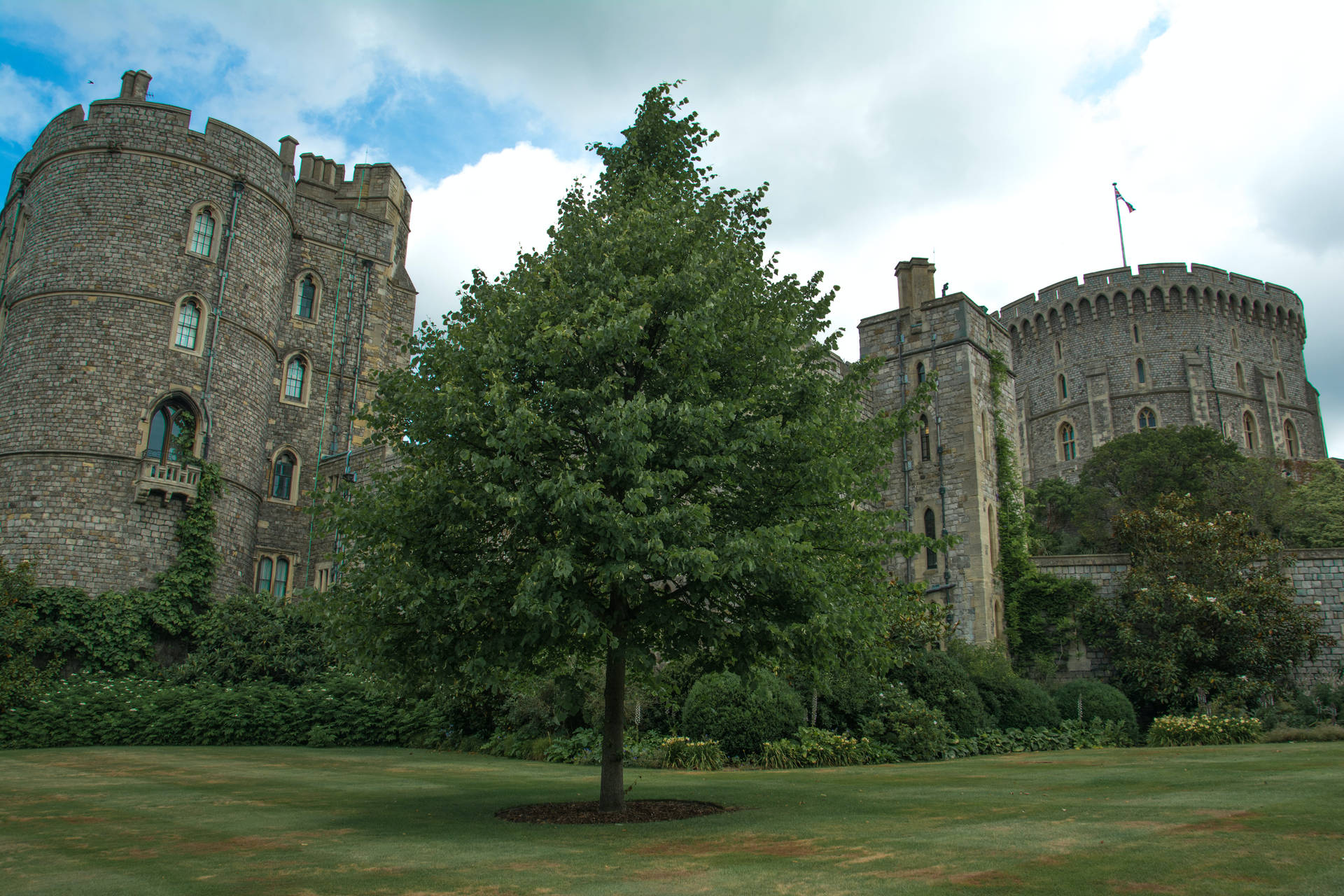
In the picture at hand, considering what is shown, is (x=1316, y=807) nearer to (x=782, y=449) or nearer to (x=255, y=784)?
(x=782, y=449)

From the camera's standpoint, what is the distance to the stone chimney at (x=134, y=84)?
30.5 metres

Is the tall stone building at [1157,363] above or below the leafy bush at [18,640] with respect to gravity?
above

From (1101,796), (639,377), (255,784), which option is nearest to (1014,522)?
(1101,796)

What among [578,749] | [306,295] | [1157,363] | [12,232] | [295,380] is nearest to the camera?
[578,749]

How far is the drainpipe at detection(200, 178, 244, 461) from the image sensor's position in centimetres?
2804

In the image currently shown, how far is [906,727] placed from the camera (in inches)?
749

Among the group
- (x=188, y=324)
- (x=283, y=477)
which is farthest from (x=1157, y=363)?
(x=188, y=324)

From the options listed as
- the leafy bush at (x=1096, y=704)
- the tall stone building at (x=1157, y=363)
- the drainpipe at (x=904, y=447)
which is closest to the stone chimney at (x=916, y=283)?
the drainpipe at (x=904, y=447)

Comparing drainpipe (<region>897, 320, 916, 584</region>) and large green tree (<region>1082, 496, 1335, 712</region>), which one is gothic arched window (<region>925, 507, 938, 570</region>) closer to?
drainpipe (<region>897, 320, 916, 584</region>)

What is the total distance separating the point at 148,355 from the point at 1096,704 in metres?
27.5

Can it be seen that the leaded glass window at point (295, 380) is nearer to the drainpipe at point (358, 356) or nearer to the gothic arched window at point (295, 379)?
the gothic arched window at point (295, 379)

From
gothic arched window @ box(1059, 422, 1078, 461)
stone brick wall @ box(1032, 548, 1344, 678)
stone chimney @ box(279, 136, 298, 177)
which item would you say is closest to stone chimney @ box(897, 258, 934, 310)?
stone brick wall @ box(1032, 548, 1344, 678)

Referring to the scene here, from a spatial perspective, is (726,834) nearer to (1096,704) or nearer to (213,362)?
(1096,704)

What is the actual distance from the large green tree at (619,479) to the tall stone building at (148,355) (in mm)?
19017
